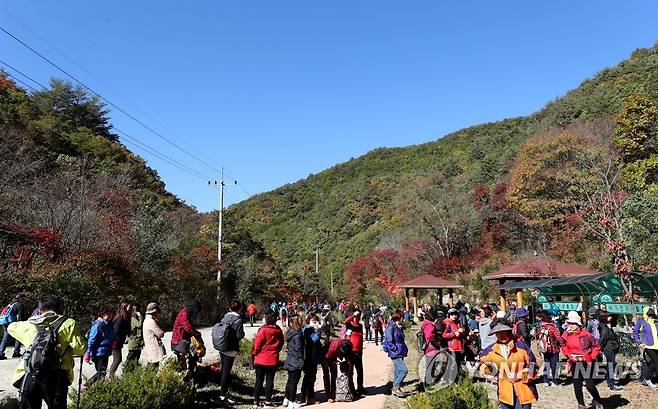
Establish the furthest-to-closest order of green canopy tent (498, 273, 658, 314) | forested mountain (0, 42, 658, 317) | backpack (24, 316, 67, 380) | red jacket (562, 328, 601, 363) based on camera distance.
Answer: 1. forested mountain (0, 42, 658, 317)
2. green canopy tent (498, 273, 658, 314)
3. red jacket (562, 328, 601, 363)
4. backpack (24, 316, 67, 380)

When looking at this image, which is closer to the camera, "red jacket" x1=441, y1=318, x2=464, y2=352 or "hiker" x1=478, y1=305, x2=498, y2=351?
"red jacket" x1=441, y1=318, x2=464, y2=352

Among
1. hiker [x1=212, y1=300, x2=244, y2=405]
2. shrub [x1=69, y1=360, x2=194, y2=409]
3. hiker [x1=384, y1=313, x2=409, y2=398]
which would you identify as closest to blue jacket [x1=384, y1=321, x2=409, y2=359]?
hiker [x1=384, y1=313, x2=409, y2=398]

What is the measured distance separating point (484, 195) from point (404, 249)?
7112 mm

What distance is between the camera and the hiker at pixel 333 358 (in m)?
8.30

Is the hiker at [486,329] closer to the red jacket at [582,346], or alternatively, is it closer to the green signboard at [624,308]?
the red jacket at [582,346]

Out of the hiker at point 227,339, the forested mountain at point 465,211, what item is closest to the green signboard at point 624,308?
the hiker at point 227,339

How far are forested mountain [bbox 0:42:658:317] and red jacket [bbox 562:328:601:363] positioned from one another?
13.0ft

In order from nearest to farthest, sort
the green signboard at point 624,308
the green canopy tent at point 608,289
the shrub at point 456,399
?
the shrub at point 456,399 < the green signboard at point 624,308 < the green canopy tent at point 608,289

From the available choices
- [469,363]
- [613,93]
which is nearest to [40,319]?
[469,363]

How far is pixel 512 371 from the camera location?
5.10 metres

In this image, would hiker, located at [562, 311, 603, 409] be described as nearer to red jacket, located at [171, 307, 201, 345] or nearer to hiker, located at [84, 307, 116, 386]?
red jacket, located at [171, 307, 201, 345]

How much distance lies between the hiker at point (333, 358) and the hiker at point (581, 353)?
3397 millimetres

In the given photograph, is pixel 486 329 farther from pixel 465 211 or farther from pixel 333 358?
pixel 465 211

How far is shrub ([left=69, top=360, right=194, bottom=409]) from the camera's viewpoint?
5.63 m
